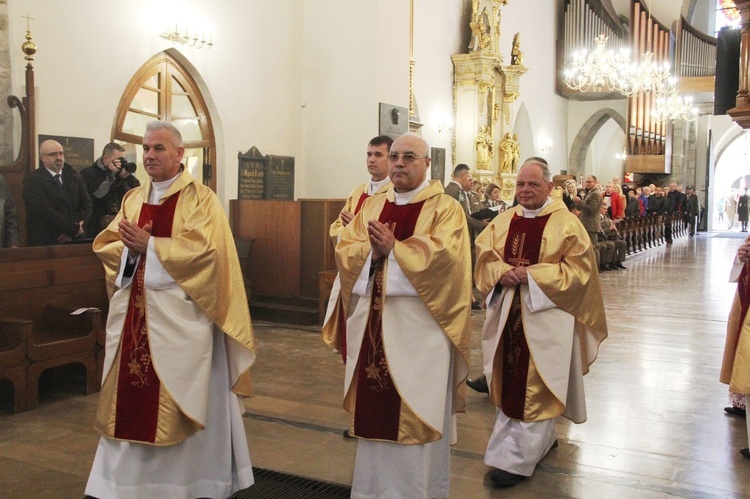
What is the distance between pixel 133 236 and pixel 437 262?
134 cm

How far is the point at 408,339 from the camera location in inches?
131

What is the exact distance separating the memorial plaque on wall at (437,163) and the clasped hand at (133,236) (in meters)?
11.4

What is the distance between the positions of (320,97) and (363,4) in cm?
138

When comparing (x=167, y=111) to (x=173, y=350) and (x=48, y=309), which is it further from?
(x=173, y=350)

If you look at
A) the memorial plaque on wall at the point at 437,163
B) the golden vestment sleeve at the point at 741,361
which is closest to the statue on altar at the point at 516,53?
the memorial plaque on wall at the point at 437,163

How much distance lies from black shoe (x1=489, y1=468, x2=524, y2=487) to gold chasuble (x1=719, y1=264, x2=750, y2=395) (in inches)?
53.4

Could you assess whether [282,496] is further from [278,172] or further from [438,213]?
[278,172]

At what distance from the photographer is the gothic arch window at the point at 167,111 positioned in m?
7.93

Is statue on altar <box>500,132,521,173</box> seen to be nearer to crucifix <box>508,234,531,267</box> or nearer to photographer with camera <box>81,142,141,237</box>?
photographer with camera <box>81,142,141,237</box>

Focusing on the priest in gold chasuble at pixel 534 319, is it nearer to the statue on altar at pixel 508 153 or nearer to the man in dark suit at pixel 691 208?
the statue on altar at pixel 508 153

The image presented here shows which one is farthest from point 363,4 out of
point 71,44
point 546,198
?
point 546,198

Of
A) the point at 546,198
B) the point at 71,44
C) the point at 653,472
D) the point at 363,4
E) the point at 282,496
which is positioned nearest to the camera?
the point at 282,496

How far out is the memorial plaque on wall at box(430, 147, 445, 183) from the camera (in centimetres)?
1453

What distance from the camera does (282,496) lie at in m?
3.67
